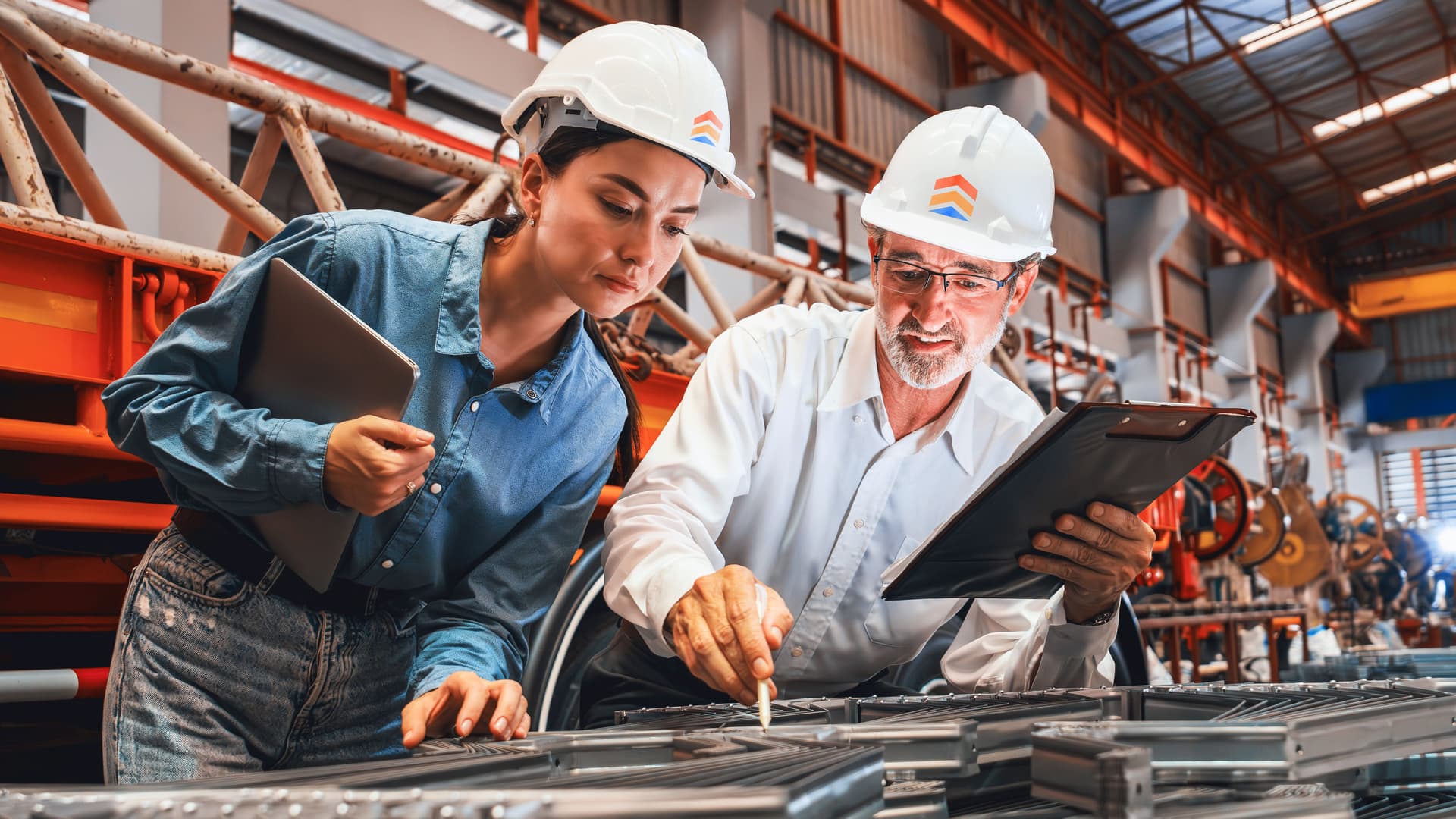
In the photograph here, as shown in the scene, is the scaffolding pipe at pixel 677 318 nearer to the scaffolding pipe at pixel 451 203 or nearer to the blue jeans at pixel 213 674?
the scaffolding pipe at pixel 451 203

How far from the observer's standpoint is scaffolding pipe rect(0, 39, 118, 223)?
257 centimetres

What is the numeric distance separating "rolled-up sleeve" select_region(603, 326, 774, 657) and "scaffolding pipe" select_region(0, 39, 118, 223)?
164cm

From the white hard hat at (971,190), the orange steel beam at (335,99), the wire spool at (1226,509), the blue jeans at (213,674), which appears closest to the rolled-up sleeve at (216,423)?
the blue jeans at (213,674)

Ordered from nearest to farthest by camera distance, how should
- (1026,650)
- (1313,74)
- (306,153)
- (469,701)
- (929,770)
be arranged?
(929,770), (469,701), (1026,650), (306,153), (1313,74)

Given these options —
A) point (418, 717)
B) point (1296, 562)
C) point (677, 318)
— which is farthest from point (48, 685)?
point (1296, 562)

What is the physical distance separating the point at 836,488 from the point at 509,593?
2.22 feet

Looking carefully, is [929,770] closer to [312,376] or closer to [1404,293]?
[312,376]

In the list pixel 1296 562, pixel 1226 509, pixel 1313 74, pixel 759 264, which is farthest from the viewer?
pixel 1313 74

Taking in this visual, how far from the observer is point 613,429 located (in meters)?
1.73

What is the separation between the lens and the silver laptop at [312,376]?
48.8 inches

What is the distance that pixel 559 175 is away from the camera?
1.57 m

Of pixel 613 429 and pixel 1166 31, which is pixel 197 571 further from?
pixel 1166 31

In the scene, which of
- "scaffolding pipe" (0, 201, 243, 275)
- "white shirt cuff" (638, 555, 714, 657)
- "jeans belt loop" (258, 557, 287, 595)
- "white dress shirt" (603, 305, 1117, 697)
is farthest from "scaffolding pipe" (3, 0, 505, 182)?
"white shirt cuff" (638, 555, 714, 657)

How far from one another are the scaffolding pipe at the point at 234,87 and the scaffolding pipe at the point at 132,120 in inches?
2.3
